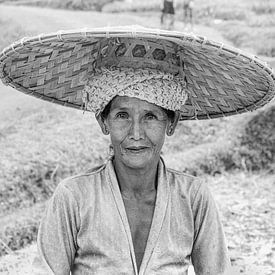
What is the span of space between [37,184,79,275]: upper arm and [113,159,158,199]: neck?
23 centimetres

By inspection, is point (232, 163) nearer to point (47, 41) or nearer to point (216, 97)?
point (216, 97)

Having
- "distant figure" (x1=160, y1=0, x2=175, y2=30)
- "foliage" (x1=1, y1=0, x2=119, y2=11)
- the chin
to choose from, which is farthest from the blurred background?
"foliage" (x1=1, y1=0, x2=119, y2=11)

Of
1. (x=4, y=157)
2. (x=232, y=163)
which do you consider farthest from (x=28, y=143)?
(x=232, y=163)

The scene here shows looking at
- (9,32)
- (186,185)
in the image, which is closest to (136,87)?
(186,185)

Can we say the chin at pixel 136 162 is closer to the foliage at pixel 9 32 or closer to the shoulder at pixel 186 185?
the shoulder at pixel 186 185

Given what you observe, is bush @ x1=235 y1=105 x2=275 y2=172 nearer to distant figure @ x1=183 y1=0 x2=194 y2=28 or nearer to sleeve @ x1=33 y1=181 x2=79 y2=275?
sleeve @ x1=33 y1=181 x2=79 y2=275

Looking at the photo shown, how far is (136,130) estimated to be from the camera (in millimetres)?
2223

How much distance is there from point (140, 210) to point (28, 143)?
3.93 meters

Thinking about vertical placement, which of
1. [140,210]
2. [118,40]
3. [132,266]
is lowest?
[132,266]

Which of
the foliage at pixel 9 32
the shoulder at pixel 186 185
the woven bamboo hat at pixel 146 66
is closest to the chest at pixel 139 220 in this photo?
the shoulder at pixel 186 185

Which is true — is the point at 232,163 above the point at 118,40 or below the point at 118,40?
below

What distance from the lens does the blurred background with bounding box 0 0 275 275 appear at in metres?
4.89

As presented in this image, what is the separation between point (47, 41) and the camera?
2.03m

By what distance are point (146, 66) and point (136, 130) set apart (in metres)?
0.27
